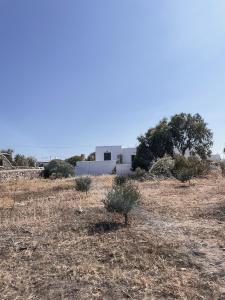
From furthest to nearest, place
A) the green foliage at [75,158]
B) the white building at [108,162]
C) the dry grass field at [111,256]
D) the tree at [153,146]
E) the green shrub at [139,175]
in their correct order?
the green foliage at [75,158], the white building at [108,162], the tree at [153,146], the green shrub at [139,175], the dry grass field at [111,256]

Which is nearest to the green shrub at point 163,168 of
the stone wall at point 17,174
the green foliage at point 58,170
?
the green foliage at point 58,170

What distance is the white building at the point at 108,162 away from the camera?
51912mm

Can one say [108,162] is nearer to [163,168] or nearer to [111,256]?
[163,168]

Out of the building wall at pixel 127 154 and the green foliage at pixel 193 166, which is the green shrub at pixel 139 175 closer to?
the green foliage at pixel 193 166

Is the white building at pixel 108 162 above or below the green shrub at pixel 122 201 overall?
above

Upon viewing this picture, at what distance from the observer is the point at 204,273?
5742 mm

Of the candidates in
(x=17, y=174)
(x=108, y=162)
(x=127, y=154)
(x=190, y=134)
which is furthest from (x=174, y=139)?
(x=17, y=174)

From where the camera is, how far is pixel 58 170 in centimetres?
3488

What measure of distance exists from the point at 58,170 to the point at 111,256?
28.7m

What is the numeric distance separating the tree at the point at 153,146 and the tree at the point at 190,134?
Answer: 1.11 meters

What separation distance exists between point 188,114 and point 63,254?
44161mm

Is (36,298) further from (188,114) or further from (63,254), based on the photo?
(188,114)

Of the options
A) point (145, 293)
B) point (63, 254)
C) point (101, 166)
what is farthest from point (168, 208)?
point (101, 166)

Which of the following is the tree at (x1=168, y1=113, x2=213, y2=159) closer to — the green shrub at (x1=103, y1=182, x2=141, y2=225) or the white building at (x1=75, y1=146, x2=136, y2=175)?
the white building at (x1=75, y1=146, x2=136, y2=175)
